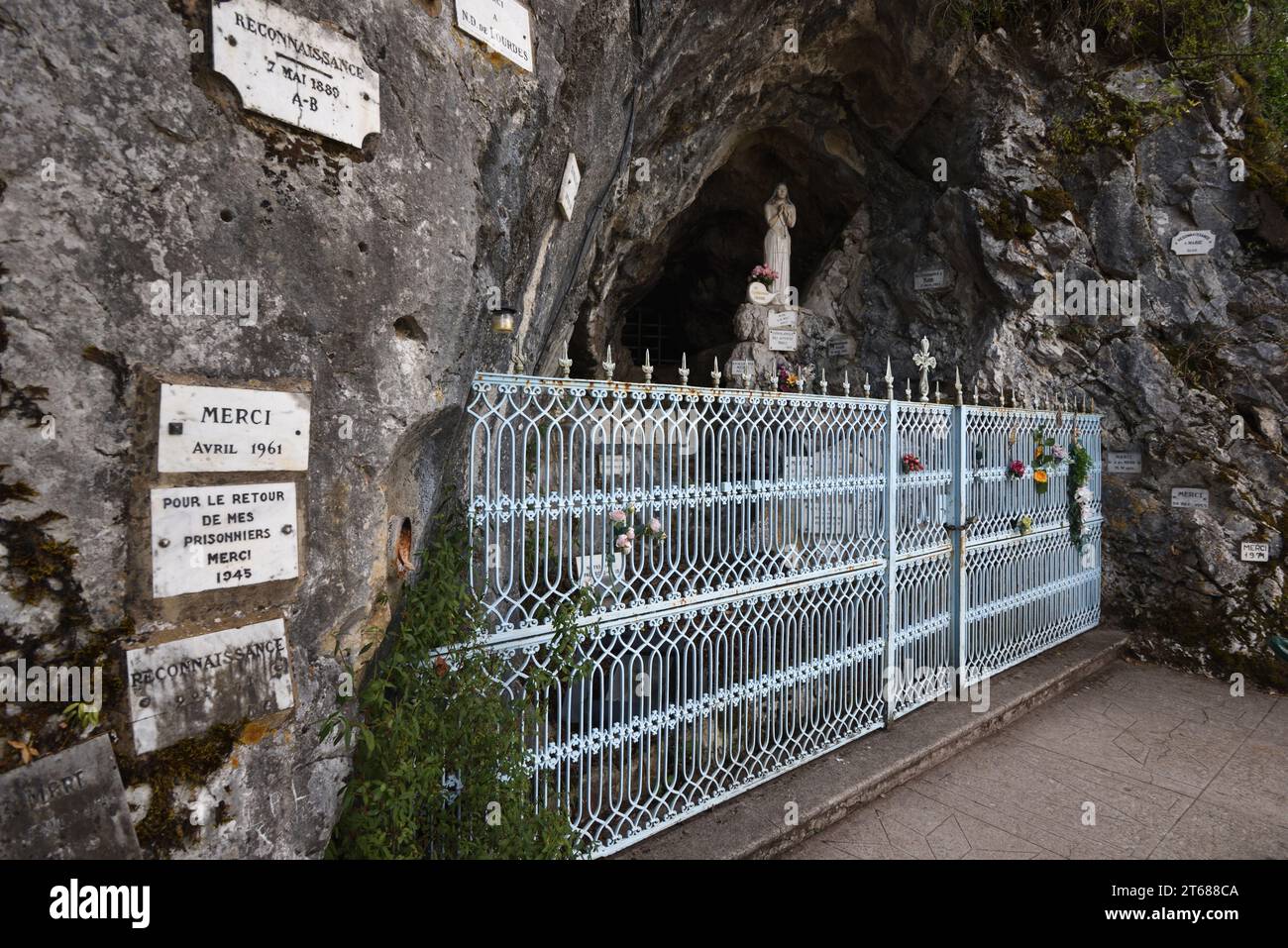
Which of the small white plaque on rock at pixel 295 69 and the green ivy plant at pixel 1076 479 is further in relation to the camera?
the green ivy plant at pixel 1076 479

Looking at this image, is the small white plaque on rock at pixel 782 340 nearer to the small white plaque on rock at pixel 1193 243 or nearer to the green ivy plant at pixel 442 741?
the small white plaque on rock at pixel 1193 243

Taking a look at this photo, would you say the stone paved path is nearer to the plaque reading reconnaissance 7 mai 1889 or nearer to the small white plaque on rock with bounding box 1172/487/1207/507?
the small white plaque on rock with bounding box 1172/487/1207/507

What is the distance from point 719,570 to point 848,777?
1.50 m

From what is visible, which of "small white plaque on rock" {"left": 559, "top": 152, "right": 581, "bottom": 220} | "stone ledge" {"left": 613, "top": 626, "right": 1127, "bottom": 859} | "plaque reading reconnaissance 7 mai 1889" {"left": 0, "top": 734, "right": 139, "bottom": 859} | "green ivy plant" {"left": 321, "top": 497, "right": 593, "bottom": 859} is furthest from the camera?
"small white plaque on rock" {"left": 559, "top": 152, "right": 581, "bottom": 220}

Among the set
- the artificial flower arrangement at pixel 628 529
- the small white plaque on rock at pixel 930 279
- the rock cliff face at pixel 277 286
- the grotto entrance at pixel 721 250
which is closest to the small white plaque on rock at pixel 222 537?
the rock cliff face at pixel 277 286

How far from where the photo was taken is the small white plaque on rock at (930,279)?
27.4ft

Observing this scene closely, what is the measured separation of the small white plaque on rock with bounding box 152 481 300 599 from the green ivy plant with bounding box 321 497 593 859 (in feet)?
1.68

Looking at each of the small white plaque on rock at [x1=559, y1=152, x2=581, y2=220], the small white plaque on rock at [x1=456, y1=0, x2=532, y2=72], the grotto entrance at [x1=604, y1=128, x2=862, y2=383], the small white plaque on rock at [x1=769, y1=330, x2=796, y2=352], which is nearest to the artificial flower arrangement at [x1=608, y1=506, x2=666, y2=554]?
the small white plaque on rock at [x1=559, y1=152, x2=581, y2=220]

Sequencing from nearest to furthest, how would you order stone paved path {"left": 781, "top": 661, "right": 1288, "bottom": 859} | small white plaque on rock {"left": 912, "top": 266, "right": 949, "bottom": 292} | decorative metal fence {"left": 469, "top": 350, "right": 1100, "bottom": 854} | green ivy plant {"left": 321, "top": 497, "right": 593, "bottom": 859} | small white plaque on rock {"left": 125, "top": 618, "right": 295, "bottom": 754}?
small white plaque on rock {"left": 125, "top": 618, "right": 295, "bottom": 754}, green ivy plant {"left": 321, "top": 497, "right": 593, "bottom": 859}, decorative metal fence {"left": 469, "top": 350, "right": 1100, "bottom": 854}, stone paved path {"left": 781, "top": 661, "right": 1288, "bottom": 859}, small white plaque on rock {"left": 912, "top": 266, "right": 949, "bottom": 292}

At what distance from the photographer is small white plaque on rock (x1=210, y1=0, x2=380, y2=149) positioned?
1.73m

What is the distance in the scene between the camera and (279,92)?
1817mm

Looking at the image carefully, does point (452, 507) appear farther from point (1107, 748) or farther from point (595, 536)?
point (1107, 748)

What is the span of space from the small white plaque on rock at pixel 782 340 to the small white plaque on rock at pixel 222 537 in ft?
25.1

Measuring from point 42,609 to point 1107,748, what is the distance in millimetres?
5754
